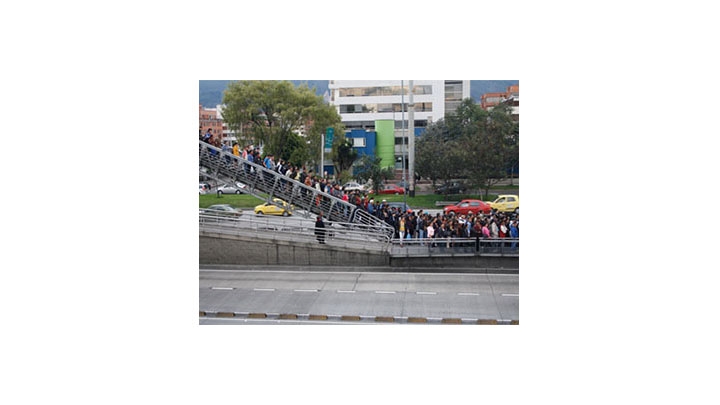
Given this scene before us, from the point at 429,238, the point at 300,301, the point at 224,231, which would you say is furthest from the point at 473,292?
the point at 224,231

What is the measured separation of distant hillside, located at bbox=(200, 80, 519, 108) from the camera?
9266mm

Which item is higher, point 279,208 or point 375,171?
point 375,171

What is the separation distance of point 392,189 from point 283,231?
2960 mm

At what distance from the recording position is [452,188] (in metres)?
13.7

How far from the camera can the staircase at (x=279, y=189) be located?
12.5 metres

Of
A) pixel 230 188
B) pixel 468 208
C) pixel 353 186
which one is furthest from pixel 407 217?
pixel 230 188

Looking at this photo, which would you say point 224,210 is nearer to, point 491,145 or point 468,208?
point 468,208

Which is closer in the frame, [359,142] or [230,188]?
[230,188]

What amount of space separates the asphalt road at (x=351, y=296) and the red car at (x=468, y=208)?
185 centimetres

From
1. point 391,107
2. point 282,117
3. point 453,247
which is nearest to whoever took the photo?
point 453,247

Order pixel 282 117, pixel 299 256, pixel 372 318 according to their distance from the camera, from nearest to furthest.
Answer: pixel 372 318, pixel 299 256, pixel 282 117

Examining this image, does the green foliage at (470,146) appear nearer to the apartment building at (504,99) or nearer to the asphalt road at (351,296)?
the apartment building at (504,99)

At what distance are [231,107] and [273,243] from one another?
9.74 feet

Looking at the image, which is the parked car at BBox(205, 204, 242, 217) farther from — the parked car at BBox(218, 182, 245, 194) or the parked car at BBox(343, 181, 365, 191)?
the parked car at BBox(343, 181, 365, 191)
